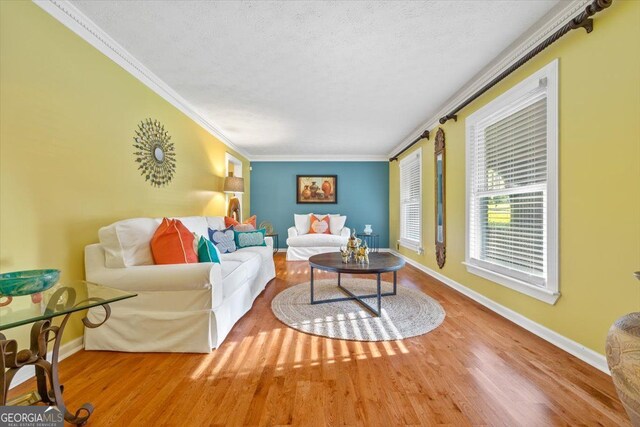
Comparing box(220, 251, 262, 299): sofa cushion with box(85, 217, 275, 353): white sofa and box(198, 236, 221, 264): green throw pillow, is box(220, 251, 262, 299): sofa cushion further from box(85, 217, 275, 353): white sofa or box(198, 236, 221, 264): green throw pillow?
box(85, 217, 275, 353): white sofa

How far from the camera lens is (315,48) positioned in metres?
2.28

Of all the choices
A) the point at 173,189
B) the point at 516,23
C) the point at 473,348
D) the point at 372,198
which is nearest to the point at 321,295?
the point at 473,348

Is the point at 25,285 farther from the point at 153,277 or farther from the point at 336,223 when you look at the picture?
the point at 336,223

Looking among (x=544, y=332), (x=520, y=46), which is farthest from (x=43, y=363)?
(x=520, y=46)

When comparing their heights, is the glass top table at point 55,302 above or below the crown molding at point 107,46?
below

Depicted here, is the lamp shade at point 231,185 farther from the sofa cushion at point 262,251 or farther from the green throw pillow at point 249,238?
the sofa cushion at point 262,251

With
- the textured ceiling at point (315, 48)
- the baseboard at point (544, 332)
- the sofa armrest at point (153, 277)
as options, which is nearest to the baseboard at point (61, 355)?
the sofa armrest at point (153, 277)

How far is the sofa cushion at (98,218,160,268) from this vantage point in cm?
196

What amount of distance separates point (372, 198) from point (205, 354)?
5.36 metres

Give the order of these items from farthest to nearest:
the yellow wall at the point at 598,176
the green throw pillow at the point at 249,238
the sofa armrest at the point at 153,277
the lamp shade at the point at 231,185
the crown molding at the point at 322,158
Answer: the crown molding at the point at 322,158
the lamp shade at the point at 231,185
the green throw pillow at the point at 249,238
the sofa armrest at the point at 153,277
the yellow wall at the point at 598,176

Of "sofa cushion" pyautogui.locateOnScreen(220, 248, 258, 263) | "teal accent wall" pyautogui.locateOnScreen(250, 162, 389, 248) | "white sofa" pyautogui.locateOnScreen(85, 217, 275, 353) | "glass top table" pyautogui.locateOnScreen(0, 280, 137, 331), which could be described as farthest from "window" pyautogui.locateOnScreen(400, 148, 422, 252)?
"glass top table" pyautogui.locateOnScreen(0, 280, 137, 331)

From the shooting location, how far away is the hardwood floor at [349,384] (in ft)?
4.29

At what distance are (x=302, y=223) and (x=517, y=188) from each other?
174 inches

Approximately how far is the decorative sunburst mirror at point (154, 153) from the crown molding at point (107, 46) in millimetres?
404
